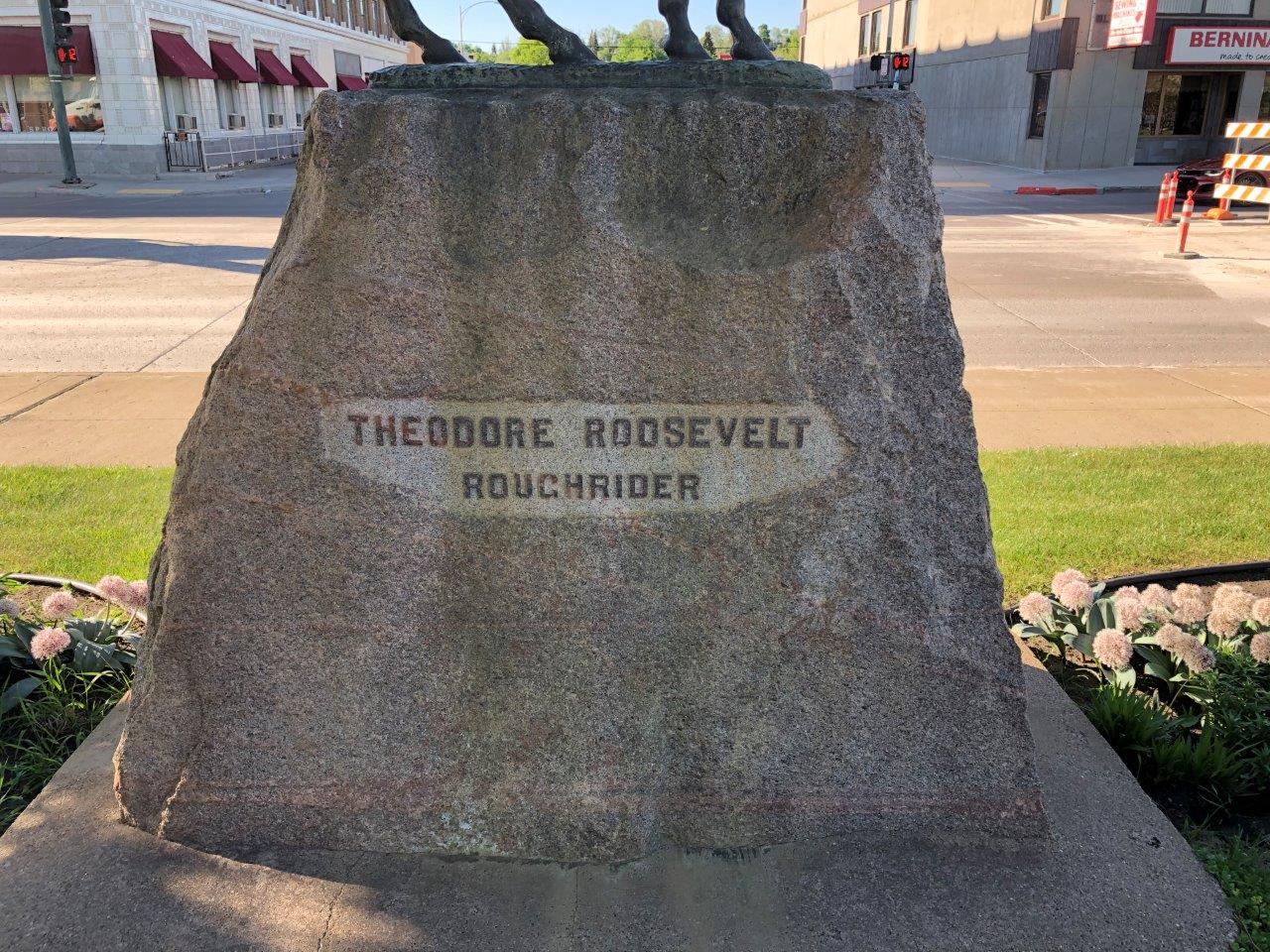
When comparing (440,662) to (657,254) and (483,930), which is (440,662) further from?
(657,254)

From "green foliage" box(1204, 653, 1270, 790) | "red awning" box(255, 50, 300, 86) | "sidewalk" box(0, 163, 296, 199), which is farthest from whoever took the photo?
"red awning" box(255, 50, 300, 86)

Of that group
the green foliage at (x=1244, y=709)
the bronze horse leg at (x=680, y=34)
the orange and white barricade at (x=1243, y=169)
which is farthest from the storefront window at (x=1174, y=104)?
the bronze horse leg at (x=680, y=34)

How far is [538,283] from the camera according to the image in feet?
9.13

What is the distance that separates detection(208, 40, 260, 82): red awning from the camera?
3133 cm

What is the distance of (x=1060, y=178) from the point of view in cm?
2789

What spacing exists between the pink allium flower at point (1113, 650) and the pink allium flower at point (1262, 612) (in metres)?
0.48

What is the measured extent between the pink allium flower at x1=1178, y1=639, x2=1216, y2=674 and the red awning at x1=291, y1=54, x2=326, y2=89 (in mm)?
39637

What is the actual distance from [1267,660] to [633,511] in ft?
8.44

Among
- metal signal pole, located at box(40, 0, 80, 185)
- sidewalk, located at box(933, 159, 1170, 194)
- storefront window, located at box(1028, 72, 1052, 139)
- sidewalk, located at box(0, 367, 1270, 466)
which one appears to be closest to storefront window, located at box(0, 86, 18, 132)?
metal signal pole, located at box(40, 0, 80, 185)

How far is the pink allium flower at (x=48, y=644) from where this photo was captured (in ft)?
13.2

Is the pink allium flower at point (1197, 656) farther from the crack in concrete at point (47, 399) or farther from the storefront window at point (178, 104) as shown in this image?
the storefront window at point (178, 104)

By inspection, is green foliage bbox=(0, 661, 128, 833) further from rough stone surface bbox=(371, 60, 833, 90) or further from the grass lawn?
rough stone surface bbox=(371, 60, 833, 90)

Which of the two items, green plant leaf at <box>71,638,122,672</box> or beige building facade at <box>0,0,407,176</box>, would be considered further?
beige building facade at <box>0,0,407,176</box>

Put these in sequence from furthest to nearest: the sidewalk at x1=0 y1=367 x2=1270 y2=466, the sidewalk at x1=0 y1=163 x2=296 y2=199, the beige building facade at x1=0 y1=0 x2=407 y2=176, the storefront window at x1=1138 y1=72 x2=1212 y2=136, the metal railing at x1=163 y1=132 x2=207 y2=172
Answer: the storefront window at x1=1138 y1=72 x2=1212 y2=136 → the metal railing at x1=163 y1=132 x2=207 y2=172 → the beige building facade at x1=0 y1=0 x2=407 y2=176 → the sidewalk at x1=0 y1=163 x2=296 y2=199 → the sidewalk at x1=0 y1=367 x2=1270 y2=466
